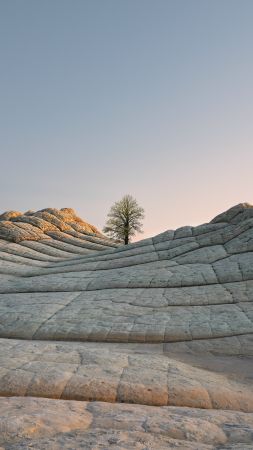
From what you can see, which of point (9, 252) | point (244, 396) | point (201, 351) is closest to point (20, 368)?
point (244, 396)

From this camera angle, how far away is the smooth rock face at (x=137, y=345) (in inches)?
141

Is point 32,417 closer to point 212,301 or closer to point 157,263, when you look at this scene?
point 212,301

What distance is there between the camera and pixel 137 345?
821cm

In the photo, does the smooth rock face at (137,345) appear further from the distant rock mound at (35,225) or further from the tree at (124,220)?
the tree at (124,220)

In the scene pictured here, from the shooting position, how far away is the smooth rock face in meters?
3.58

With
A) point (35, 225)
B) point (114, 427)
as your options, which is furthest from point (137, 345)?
point (35, 225)

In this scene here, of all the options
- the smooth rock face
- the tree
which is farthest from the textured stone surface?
the tree

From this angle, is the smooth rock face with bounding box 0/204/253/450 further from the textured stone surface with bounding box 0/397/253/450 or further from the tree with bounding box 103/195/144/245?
the tree with bounding box 103/195/144/245

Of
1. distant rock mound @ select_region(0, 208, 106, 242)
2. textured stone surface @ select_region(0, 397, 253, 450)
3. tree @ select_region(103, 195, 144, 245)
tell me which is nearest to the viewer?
textured stone surface @ select_region(0, 397, 253, 450)

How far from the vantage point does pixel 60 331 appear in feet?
30.0

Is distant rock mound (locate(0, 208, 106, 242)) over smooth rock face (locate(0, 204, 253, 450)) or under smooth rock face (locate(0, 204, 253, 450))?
over

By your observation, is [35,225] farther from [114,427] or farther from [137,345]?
[114,427]

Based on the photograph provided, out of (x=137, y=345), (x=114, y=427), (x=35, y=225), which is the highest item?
(x=35, y=225)

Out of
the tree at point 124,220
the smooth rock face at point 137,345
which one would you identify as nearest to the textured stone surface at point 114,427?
the smooth rock face at point 137,345
